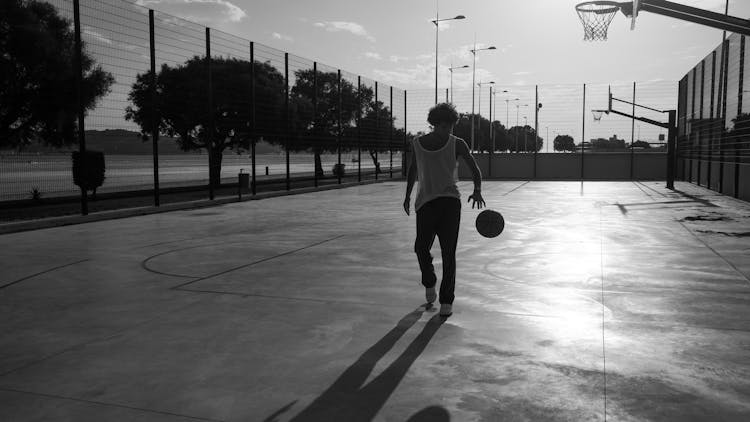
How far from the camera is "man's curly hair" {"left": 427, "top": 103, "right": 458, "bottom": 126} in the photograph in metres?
5.22

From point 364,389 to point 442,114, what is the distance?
8.64ft

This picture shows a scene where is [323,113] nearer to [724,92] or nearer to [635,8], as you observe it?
[724,92]

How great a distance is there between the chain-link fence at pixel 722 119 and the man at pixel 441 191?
12923 mm

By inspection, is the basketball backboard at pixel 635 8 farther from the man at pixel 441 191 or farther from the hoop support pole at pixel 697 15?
the man at pixel 441 191

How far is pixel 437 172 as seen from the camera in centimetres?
512

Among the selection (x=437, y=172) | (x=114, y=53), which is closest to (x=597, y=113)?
(x=114, y=53)

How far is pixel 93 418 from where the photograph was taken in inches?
124

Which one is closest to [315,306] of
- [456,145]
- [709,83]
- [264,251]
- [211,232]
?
[456,145]

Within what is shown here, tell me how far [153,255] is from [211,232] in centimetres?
262

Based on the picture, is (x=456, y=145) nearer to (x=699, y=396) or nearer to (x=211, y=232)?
(x=699, y=396)

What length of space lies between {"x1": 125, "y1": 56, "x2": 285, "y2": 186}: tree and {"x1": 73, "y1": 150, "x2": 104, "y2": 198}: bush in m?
7.43

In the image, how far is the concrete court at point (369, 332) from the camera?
10.9 ft

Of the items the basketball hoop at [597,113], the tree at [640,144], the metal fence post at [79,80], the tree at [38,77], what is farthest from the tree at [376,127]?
the metal fence post at [79,80]

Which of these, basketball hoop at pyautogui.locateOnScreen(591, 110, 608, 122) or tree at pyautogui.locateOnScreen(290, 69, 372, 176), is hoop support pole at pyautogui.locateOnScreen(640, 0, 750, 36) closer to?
tree at pyautogui.locateOnScreen(290, 69, 372, 176)
